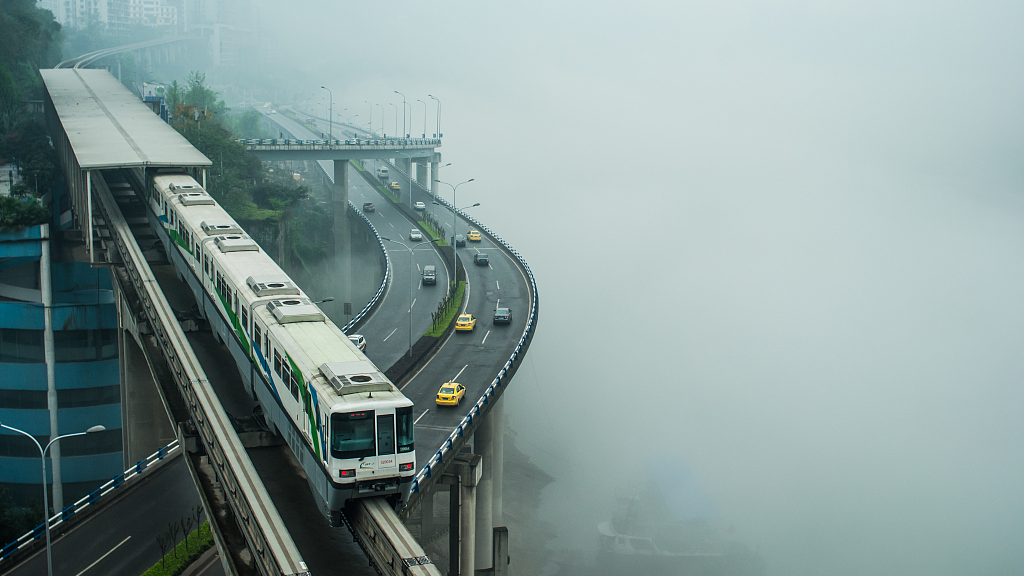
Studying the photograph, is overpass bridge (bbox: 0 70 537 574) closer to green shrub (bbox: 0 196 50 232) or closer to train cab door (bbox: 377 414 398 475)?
train cab door (bbox: 377 414 398 475)

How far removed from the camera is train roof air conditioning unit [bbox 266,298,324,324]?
29.8 meters

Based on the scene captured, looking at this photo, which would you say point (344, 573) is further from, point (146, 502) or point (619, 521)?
point (619, 521)

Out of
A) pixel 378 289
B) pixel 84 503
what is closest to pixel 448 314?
pixel 378 289

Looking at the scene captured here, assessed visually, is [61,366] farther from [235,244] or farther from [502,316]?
[502,316]

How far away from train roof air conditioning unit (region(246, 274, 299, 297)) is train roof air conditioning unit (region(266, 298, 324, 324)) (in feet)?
3.38

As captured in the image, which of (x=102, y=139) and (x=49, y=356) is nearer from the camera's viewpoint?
(x=102, y=139)

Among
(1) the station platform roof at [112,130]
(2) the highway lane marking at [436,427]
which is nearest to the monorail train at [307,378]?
(2) the highway lane marking at [436,427]

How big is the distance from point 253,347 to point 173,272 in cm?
2123

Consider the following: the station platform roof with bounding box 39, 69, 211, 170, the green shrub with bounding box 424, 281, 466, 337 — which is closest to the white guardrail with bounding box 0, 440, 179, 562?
the station platform roof with bounding box 39, 69, 211, 170

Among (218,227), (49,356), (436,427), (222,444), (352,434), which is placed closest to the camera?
(352,434)

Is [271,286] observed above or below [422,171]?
above

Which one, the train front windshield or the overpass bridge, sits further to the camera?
the overpass bridge

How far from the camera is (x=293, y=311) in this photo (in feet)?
99.7

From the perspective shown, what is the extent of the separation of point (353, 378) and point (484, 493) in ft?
104
